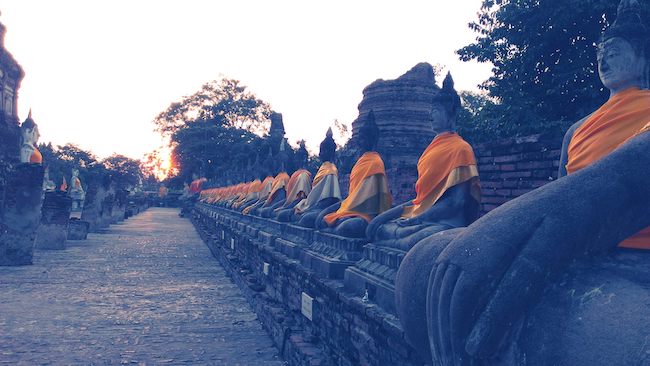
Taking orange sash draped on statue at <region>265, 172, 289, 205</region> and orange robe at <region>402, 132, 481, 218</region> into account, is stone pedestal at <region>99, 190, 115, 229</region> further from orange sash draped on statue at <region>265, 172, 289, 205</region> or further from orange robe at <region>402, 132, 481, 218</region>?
orange robe at <region>402, 132, 481, 218</region>

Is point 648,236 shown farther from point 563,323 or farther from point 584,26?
point 584,26

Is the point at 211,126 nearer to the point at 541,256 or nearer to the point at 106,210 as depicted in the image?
the point at 106,210

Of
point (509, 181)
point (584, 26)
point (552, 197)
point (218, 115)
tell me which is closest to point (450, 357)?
point (552, 197)

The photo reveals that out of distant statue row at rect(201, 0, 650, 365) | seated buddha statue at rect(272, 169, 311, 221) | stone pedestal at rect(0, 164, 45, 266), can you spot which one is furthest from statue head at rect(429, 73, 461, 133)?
stone pedestal at rect(0, 164, 45, 266)

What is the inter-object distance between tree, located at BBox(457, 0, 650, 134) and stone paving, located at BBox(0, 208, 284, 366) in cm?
723

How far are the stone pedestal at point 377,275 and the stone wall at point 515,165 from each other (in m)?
1.98

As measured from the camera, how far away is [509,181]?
517 cm

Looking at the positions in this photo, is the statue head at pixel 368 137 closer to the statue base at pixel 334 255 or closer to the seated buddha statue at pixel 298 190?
the statue base at pixel 334 255

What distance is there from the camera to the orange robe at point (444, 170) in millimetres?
3791

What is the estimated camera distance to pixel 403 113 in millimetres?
13172

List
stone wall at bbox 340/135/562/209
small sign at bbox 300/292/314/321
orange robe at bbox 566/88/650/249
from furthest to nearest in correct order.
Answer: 1. small sign at bbox 300/292/314/321
2. stone wall at bbox 340/135/562/209
3. orange robe at bbox 566/88/650/249

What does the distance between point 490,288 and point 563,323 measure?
0.25 m

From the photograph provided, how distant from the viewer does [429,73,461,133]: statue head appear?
4.09 meters

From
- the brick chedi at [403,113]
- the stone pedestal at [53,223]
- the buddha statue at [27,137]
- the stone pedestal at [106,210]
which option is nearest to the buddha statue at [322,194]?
the brick chedi at [403,113]
